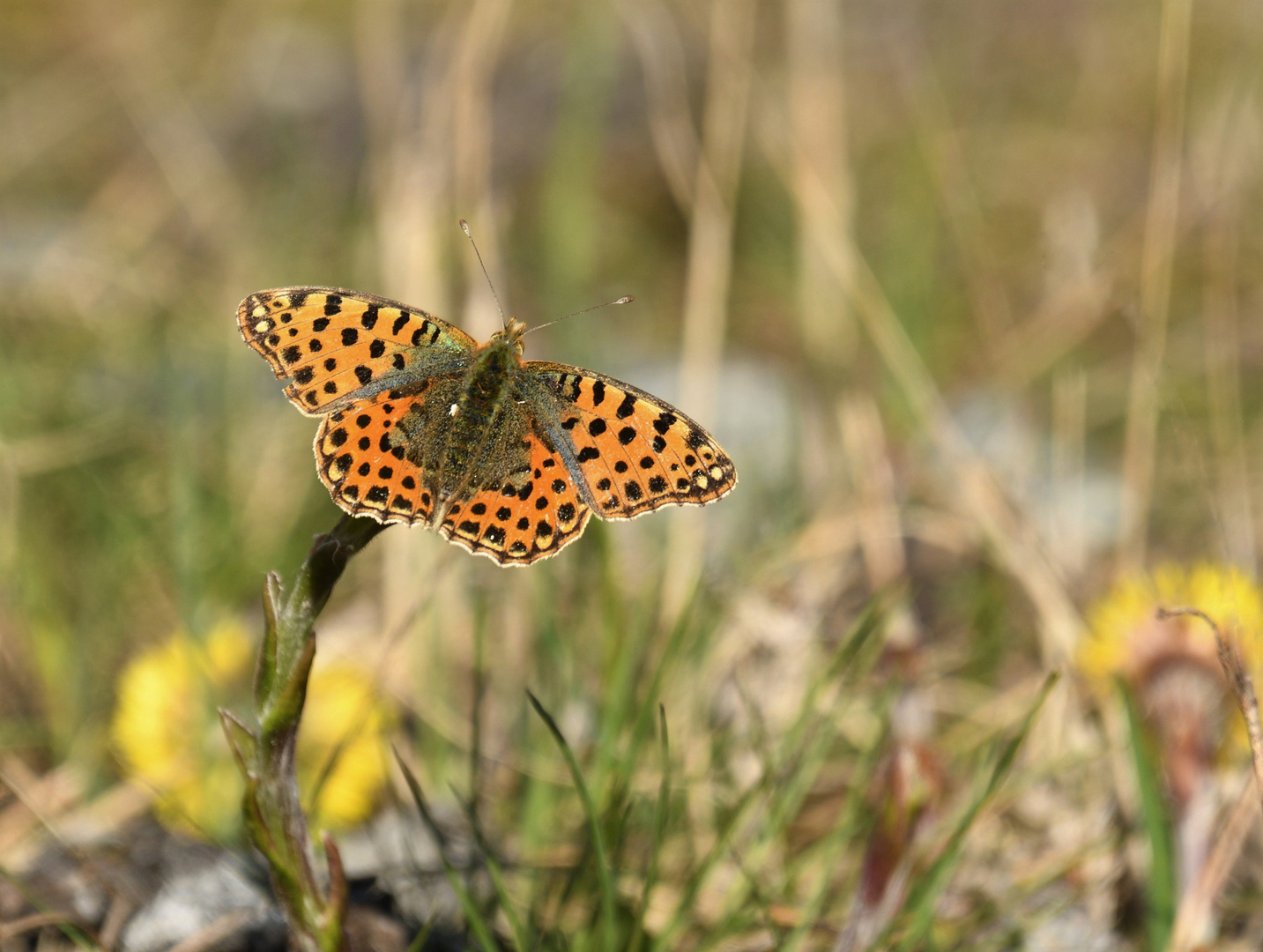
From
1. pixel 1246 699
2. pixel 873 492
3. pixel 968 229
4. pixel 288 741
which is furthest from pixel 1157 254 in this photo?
pixel 288 741

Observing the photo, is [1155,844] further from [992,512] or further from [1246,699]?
[992,512]

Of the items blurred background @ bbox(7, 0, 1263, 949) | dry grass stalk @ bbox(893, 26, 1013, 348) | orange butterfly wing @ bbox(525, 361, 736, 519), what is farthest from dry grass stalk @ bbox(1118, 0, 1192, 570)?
orange butterfly wing @ bbox(525, 361, 736, 519)

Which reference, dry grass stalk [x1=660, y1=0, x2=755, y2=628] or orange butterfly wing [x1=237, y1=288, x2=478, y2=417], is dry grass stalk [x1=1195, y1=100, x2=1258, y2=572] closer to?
dry grass stalk [x1=660, y1=0, x2=755, y2=628]

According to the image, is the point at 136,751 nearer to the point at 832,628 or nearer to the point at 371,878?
the point at 371,878

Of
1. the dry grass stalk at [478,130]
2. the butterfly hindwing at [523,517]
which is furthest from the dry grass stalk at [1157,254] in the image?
the dry grass stalk at [478,130]

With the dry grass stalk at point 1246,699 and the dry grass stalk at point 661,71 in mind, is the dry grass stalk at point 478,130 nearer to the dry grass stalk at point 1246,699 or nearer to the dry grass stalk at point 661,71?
the dry grass stalk at point 661,71

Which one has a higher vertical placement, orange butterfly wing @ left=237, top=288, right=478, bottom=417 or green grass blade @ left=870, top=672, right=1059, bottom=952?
orange butterfly wing @ left=237, top=288, right=478, bottom=417
